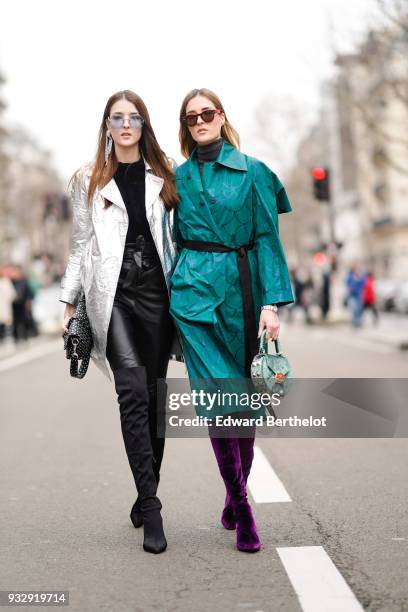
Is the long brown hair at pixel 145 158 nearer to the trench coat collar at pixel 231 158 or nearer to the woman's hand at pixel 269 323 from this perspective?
the trench coat collar at pixel 231 158

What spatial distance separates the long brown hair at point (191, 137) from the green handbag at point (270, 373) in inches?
38.3

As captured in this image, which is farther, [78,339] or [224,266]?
[78,339]

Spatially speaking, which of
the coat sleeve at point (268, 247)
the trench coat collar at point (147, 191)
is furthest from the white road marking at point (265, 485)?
the trench coat collar at point (147, 191)

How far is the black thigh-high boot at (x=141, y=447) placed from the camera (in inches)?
158

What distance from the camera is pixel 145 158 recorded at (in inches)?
169

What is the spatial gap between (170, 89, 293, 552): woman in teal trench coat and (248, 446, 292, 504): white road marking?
1028 millimetres

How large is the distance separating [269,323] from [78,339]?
82 cm

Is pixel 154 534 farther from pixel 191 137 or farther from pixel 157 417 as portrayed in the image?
pixel 191 137

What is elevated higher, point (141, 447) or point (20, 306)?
point (141, 447)


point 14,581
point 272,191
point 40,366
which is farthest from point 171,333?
point 40,366

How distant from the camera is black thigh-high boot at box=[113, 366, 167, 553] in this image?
400cm

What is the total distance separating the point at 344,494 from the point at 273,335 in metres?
1.59

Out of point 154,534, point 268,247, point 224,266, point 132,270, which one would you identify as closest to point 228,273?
point 224,266

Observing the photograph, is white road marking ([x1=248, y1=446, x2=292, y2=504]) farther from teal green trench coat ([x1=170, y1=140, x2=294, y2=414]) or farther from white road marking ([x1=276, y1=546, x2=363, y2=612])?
teal green trench coat ([x1=170, y1=140, x2=294, y2=414])
